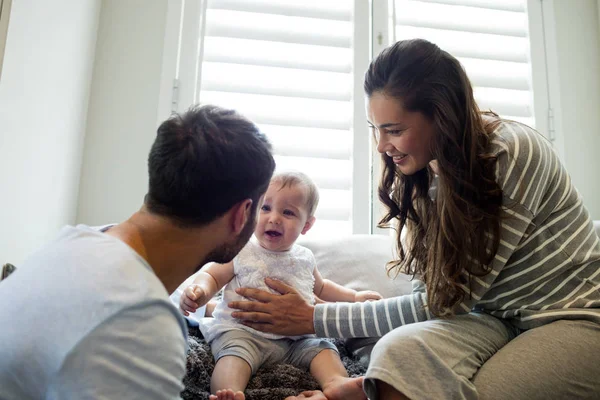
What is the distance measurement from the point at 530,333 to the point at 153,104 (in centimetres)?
Result: 161

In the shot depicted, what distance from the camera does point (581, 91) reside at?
2443 mm

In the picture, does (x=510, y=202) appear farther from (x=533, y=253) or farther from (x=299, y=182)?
(x=299, y=182)

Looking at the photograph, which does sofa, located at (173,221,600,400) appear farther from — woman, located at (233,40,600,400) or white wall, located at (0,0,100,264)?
white wall, located at (0,0,100,264)

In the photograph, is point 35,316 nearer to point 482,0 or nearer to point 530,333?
point 530,333

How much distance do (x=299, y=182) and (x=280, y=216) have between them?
119 millimetres

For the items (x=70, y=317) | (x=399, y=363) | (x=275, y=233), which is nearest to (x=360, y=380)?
Result: (x=399, y=363)

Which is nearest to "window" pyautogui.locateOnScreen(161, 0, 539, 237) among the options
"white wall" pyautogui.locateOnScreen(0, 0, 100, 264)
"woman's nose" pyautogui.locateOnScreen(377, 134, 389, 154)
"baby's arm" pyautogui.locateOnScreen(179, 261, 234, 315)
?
"white wall" pyautogui.locateOnScreen(0, 0, 100, 264)

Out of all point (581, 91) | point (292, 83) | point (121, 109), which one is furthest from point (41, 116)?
point (581, 91)

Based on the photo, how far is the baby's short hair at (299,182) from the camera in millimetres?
1510

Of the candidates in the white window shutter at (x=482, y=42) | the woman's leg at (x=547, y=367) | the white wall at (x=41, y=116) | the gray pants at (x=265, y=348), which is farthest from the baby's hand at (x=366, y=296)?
the white window shutter at (x=482, y=42)

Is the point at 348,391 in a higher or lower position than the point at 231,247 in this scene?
lower

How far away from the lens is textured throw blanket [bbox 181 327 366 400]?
3.66ft

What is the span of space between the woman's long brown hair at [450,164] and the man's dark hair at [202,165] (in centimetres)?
46

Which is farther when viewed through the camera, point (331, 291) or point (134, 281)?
point (331, 291)
